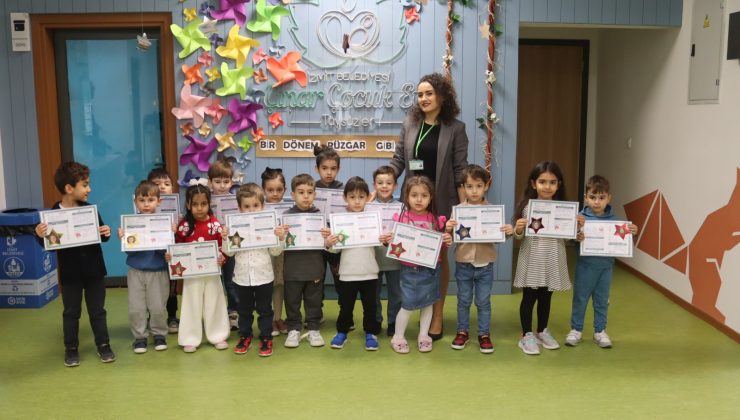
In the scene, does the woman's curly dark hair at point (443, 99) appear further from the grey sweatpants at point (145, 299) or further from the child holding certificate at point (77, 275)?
the child holding certificate at point (77, 275)

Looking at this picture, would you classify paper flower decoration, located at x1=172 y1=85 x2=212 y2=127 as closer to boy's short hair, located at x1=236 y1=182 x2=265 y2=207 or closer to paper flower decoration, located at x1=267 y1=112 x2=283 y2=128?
paper flower decoration, located at x1=267 y1=112 x2=283 y2=128

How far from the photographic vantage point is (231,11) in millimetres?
4691

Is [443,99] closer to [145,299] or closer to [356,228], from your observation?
[356,228]

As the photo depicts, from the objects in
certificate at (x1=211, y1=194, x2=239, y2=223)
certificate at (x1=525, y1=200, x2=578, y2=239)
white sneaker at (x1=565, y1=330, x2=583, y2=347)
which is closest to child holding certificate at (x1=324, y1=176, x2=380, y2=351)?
certificate at (x1=211, y1=194, x2=239, y2=223)

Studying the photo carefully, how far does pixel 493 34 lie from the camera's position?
15.6 feet

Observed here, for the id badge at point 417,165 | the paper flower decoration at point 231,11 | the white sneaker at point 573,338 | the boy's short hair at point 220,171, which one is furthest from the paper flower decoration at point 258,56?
the white sneaker at point 573,338

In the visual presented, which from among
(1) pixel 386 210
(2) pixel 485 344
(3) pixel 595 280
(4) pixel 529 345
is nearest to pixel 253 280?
(1) pixel 386 210

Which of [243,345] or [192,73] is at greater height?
[192,73]

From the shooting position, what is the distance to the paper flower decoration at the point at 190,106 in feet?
15.5

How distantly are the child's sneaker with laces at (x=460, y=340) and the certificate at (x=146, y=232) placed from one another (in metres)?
1.74

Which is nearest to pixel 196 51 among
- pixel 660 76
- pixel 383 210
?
pixel 383 210

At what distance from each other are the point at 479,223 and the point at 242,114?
6.81ft

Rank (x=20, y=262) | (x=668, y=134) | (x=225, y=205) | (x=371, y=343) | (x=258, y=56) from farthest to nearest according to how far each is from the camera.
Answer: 1. (x=668, y=134)
2. (x=258, y=56)
3. (x=20, y=262)
4. (x=225, y=205)
5. (x=371, y=343)

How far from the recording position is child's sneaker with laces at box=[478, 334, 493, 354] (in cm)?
378
